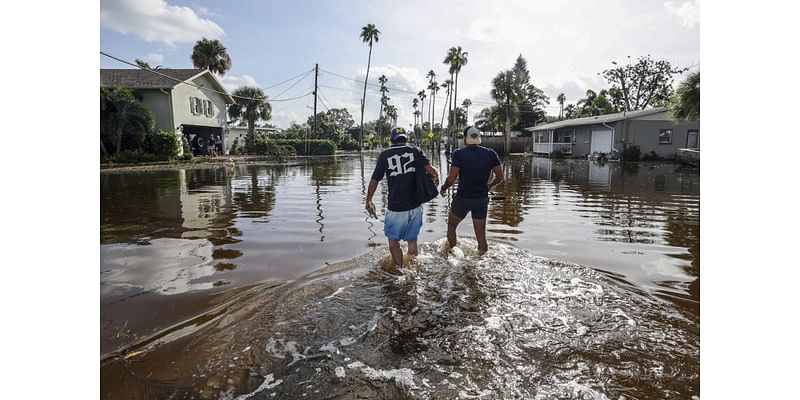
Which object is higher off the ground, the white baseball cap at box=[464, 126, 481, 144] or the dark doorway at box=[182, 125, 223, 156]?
the dark doorway at box=[182, 125, 223, 156]

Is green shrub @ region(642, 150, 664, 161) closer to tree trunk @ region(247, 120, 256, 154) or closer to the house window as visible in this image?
the house window

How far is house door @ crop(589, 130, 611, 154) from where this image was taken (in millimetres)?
33312

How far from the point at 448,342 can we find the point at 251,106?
133 ft

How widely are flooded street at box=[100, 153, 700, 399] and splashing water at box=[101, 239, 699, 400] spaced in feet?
Answer: 0.05

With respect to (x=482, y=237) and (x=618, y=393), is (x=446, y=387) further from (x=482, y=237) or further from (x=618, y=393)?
(x=482, y=237)

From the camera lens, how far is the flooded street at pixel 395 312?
2.82 metres

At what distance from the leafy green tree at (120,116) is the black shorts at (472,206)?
25.1 meters

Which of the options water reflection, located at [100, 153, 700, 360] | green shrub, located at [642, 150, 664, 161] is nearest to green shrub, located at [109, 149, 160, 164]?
water reflection, located at [100, 153, 700, 360]

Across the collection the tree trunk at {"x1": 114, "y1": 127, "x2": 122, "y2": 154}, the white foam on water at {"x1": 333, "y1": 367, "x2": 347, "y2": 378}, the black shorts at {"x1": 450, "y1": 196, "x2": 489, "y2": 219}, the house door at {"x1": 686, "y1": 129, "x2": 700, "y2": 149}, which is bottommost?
the white foam on water at {"x1": 333, "y1": 367, "x2": 347, "y2": 378}

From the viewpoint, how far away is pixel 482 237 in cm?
592

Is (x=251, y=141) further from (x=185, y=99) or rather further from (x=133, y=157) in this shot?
(x=133, y=157)

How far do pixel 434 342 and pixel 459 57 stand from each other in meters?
52.4

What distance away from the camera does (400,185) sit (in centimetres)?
500

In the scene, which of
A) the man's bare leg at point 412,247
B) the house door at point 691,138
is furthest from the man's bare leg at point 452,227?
the house door at point 691,138
